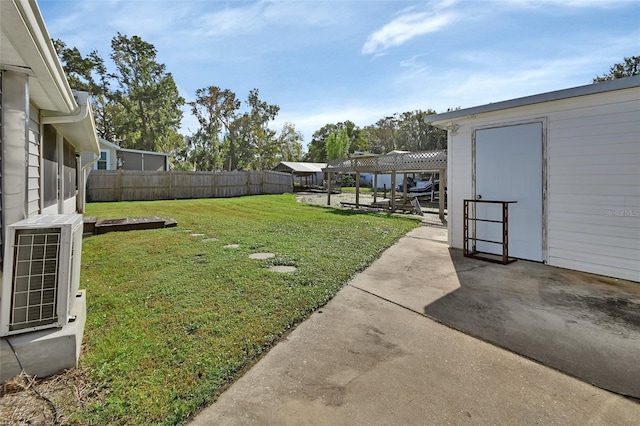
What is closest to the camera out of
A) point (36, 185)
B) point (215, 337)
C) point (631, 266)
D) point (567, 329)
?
point (215, 337)

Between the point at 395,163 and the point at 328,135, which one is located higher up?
the point at 328,135

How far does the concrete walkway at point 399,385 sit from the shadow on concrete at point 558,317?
215mm

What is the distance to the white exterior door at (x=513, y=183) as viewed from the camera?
17.6 ft

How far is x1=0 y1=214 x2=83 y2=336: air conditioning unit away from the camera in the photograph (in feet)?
6.77

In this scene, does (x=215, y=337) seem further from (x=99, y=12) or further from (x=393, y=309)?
(x=99, y=12)

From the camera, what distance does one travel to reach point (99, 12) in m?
5.64

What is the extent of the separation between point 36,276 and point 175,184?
17525 millimetres

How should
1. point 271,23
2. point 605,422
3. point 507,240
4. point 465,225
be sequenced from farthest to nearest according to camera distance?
1. point 271,23
2. point 465,225
3. point 507,240
4. point 605,422

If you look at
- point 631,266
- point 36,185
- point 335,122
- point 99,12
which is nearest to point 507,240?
point 631,266

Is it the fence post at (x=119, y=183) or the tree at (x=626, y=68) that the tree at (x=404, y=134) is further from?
the fence post at (x=119, y=183)

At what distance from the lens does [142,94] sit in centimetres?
2634

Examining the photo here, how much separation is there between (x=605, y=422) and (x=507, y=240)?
410cm

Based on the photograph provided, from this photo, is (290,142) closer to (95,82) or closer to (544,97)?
(95,82)

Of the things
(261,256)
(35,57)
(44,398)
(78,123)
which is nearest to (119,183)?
(78,123)
